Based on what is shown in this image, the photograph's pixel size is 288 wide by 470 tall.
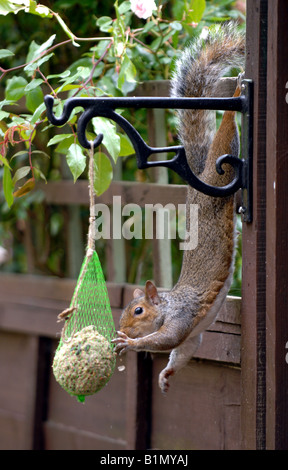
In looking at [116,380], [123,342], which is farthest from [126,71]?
[116,380]

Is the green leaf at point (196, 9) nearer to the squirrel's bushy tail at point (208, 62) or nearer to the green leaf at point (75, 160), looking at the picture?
the squirrel's bushy tail at point (208, 62)

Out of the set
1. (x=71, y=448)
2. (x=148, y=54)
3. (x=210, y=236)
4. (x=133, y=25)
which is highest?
(x=133, y=25)

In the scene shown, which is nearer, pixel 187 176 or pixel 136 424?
pixel 187 176

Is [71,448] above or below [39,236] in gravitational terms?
below

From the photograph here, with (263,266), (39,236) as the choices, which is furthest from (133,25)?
(263,266)

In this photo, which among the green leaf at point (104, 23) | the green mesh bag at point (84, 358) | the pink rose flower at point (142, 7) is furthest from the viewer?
the green leaf at point (104, 23)

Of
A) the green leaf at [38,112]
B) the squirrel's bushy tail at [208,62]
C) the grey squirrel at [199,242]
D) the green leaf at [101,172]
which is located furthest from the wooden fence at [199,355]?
the green leaf at [38,112]

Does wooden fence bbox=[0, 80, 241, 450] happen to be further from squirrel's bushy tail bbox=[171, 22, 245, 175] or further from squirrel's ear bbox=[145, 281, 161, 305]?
squirrel's bushy tail bbox=[171, 22, 245, 175]

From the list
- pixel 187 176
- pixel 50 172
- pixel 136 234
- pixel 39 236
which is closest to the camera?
pixel 187 176

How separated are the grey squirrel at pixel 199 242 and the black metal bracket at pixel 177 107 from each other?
18 cm

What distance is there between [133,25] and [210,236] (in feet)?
3.46

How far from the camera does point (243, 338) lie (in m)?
1.51

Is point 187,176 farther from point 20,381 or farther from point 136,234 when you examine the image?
point 20,381

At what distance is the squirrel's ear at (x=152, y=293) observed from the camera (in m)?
1.73
